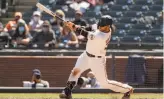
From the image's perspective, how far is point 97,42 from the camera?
8.76m

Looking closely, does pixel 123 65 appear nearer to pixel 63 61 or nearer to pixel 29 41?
pixel 63 61

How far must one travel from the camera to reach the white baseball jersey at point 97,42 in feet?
28.6

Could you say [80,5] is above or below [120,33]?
above

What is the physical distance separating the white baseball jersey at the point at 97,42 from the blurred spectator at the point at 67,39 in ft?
11.6

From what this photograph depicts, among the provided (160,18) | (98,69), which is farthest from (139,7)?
(98,69)

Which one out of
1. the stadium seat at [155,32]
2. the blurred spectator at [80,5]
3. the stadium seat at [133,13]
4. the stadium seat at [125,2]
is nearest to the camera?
the stadium seat at [155,32]

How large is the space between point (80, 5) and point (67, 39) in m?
2.99

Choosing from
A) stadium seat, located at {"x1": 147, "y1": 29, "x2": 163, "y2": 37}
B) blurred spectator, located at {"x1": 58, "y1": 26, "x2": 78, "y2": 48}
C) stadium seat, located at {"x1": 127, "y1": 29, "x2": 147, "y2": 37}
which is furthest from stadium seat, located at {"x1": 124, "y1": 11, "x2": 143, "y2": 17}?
blurred spectator, located at {"x1": 58, "y1": 26, "x2": 78, "y2": 48}

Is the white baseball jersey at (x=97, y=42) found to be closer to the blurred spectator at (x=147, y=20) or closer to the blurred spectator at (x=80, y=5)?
the blurred spectator at (x=147, y=20)

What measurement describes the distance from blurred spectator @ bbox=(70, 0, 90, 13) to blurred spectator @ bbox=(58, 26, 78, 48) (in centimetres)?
257

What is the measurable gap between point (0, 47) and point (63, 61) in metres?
1.56

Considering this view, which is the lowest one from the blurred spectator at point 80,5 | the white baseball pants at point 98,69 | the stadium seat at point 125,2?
the white baseball pants at point 98,69

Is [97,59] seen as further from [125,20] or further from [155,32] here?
[125,20]

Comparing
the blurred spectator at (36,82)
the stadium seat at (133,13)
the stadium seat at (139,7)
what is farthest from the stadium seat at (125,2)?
the blurred spectator at (36,82)
